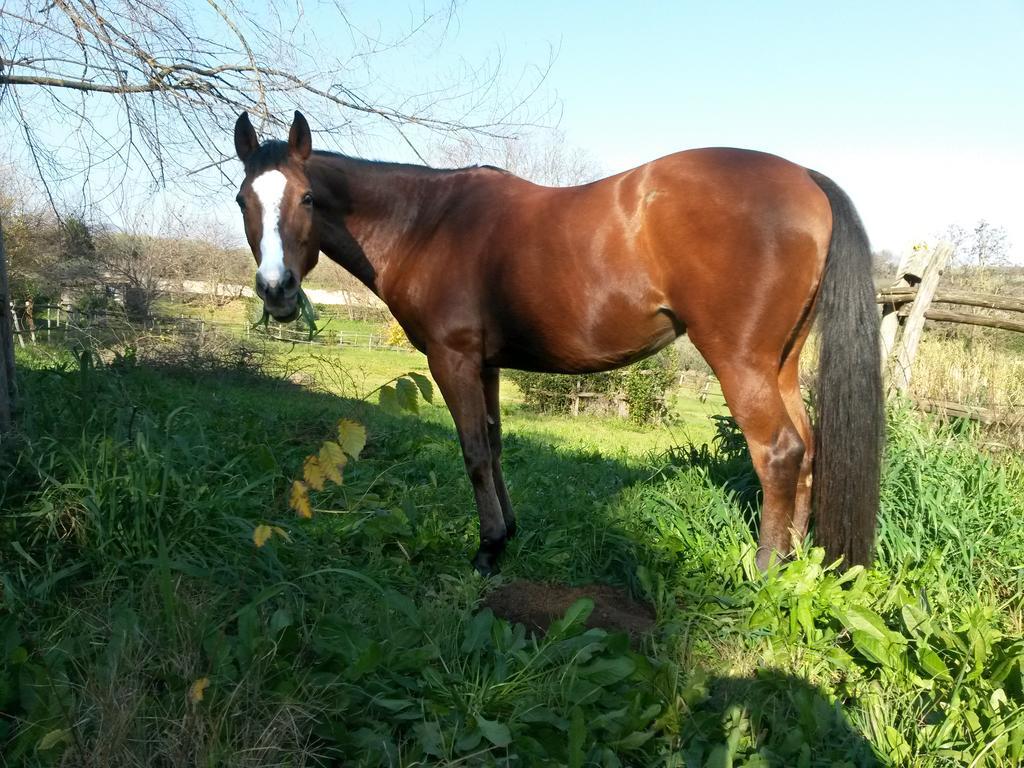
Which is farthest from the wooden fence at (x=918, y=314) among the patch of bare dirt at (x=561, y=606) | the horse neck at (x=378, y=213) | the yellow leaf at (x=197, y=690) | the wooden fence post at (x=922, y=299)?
the yellow leaf at (x=197, y=690)

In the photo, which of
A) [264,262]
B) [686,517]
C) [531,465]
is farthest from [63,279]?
[686,517]

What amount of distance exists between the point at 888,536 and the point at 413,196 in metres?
3.17

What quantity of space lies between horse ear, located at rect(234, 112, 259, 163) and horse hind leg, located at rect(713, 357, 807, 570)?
8.42 ft

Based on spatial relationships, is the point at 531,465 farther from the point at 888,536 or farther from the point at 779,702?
the point at 779,702

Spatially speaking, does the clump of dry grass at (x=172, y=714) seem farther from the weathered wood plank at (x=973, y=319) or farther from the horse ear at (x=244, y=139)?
the weathered wood plank at (x=973, y=319)

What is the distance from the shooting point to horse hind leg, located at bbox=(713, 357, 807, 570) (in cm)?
300

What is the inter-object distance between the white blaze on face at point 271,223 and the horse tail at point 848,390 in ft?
8.07

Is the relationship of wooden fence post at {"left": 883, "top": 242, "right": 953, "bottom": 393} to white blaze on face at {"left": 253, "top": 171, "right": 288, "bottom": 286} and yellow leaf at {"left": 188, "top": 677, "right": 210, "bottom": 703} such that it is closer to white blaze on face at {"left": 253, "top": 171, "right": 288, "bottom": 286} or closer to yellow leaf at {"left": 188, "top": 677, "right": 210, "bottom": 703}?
white blaze on face at {"left": 253, "top": 171, "right": 288, "bottom": 286}

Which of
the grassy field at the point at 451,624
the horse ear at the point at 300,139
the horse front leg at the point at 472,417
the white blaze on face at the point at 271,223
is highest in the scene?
the horse ear at the point at 300,139

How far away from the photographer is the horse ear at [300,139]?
10.8 ft

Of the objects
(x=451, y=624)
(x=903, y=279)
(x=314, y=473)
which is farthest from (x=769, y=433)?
(x=903, y=279)

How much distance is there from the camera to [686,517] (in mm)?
3680

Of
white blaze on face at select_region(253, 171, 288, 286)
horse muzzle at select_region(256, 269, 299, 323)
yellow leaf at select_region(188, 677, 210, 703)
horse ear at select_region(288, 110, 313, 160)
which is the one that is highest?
horse ear at select_region(288, 110, 313, 160)

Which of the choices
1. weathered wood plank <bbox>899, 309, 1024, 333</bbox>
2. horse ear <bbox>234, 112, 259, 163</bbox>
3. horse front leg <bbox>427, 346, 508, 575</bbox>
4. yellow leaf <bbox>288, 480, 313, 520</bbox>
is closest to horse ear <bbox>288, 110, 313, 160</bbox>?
horse ear <bbox>234, 112, 259, 163</bbox>
